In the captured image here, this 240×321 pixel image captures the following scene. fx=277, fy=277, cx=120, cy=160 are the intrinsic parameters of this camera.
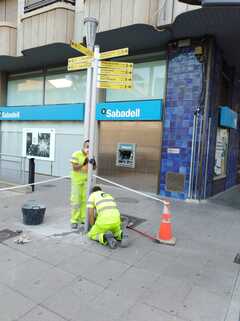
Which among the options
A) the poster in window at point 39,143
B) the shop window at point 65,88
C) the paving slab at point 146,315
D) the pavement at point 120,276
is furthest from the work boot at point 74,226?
the poster in window at point 39,143

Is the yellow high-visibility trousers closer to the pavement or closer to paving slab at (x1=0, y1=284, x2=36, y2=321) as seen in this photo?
the pavement

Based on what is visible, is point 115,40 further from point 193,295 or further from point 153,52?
point 193,295

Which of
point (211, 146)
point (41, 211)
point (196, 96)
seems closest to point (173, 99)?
point (196, 96)

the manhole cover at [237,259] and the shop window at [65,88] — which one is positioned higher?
the shop window at [65,88]

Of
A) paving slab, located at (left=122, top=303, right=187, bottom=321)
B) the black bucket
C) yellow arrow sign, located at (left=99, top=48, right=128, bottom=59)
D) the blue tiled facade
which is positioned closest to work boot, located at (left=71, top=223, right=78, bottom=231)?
the black bucket

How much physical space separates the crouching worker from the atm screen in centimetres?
467

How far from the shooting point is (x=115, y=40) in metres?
8.49

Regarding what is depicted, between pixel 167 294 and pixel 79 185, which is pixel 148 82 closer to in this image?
pixel 79 185

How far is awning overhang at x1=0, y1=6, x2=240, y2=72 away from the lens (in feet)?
21.3

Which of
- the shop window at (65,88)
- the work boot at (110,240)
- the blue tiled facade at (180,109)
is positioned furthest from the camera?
the shop window at (65,88)

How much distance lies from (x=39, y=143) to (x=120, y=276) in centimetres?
957

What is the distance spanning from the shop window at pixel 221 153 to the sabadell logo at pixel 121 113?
2.78 meters

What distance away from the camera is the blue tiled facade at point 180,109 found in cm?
790

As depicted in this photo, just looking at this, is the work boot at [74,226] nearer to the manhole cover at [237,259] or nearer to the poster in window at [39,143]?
the manhole cover at [237,259]
